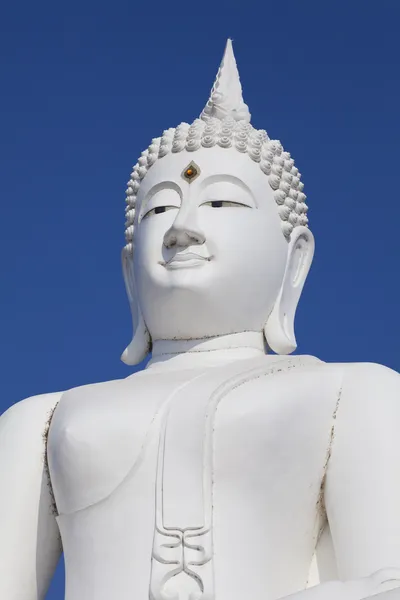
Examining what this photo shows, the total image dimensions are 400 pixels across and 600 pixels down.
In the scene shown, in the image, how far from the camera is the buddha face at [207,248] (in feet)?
20.1

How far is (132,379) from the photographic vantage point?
6.05 metres

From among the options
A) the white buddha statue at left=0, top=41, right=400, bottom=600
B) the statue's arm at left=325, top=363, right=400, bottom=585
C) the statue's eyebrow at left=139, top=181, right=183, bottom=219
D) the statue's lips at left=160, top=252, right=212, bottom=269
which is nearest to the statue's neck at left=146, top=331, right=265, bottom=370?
the white buddha statue at left=0, top=41, right=400, bottom=600

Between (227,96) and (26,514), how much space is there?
7.81ft

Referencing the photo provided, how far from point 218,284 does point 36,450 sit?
114 cm

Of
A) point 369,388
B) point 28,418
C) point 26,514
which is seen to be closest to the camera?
point 369,388

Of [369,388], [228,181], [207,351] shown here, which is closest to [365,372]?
[369,388]

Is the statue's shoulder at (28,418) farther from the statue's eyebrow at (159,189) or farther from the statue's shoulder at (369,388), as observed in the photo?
the statue's shoulder at (369,388)

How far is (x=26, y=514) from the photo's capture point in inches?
234

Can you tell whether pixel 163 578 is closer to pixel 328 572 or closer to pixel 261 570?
pixel 261 570

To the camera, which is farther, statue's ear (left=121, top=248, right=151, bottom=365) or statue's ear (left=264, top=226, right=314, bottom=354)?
statue's ear (left=121, top=248, right=151, bottom=365)

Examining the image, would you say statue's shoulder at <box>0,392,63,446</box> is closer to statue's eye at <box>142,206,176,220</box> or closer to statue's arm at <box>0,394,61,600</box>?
statue's arm at <box>0,394,61,600</box>

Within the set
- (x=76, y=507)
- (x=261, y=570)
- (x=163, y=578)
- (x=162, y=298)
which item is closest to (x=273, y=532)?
(x=261, y=570)

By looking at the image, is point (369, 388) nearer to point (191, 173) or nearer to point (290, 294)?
point (290, 294)

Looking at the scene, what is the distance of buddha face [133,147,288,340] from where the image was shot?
241 inches
